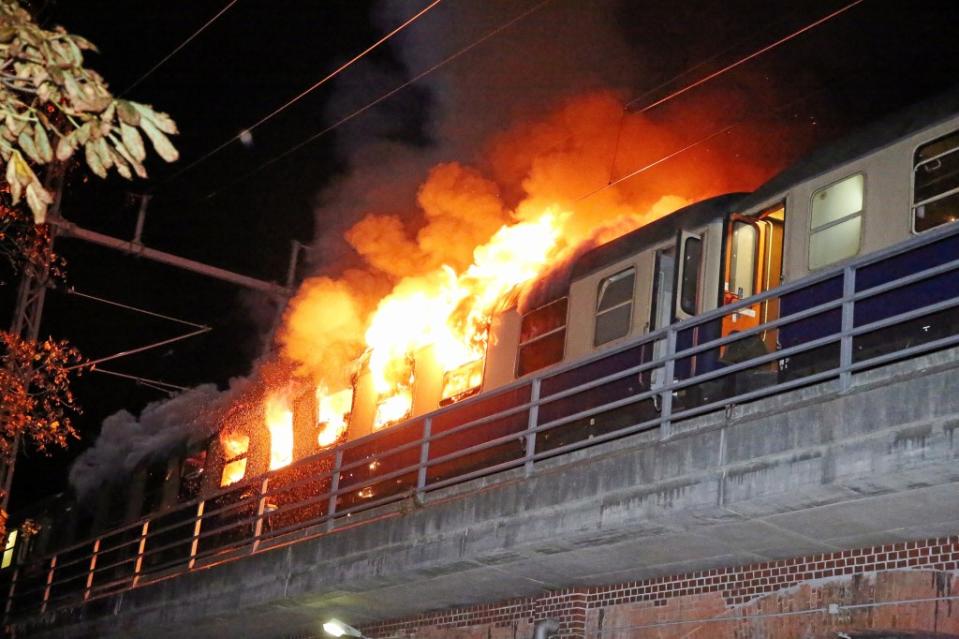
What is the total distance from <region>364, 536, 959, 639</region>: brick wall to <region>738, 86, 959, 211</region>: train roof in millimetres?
3672

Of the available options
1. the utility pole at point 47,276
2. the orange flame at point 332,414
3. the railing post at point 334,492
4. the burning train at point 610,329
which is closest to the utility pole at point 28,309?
the utility pole at point 47,276

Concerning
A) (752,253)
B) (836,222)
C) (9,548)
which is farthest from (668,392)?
(9,548)

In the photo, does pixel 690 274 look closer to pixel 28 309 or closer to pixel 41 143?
pixel 41 143

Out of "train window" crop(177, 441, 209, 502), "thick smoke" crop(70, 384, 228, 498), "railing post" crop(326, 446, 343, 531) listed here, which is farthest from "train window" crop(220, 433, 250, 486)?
"railing post" crop(326, 446, 343, 531)

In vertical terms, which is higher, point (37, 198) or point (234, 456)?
point (234, 456)

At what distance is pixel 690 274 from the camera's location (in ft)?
39.8

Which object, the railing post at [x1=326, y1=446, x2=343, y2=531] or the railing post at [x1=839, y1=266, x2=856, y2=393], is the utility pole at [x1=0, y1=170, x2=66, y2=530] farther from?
the railing post at [x1=839, y1=266, x2=856, y2=393]

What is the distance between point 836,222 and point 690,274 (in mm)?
1821

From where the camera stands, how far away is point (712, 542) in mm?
9727

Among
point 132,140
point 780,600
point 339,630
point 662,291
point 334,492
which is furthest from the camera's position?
point 334,492

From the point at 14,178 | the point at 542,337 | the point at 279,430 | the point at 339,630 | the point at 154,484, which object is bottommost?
the point at 339,630

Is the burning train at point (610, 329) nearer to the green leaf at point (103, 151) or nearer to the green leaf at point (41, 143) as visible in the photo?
the green leaf at point (103, 151)

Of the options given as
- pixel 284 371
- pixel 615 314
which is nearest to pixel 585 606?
pixel 615 314

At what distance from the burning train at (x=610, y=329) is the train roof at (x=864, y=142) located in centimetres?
2
